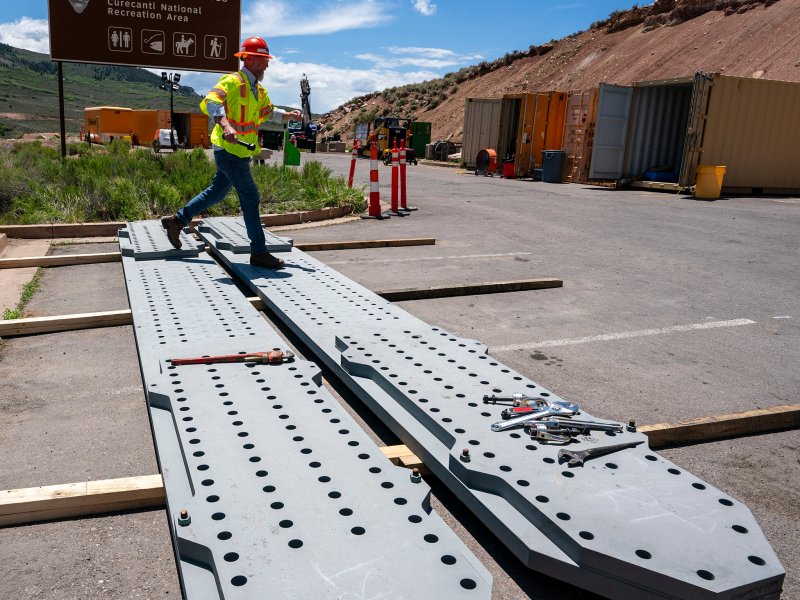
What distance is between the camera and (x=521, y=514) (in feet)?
7.80

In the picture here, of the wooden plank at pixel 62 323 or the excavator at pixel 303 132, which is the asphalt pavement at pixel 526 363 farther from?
the excavator at pixel 303 132

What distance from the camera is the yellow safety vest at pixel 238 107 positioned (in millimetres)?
5957

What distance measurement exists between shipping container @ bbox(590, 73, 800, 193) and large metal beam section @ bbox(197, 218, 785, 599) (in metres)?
17.2

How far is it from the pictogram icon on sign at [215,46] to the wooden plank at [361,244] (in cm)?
1101

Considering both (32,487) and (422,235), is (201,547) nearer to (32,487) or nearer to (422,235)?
(32,487)

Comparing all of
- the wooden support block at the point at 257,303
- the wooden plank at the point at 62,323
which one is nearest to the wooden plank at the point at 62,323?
the wooden plank at the point at 62,323

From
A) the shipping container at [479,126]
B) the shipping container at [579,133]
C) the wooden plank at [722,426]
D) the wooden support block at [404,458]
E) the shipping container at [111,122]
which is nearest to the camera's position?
the wooden support block at [404,458]

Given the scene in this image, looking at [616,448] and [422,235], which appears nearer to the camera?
[616,448]

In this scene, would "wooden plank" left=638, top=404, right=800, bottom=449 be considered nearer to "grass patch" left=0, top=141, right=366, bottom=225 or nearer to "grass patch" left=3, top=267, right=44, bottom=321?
"grass patch" left=3, top=267, right=44, bottom=321

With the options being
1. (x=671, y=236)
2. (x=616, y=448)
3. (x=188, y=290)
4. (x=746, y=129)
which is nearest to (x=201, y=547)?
(x=616, y=448)

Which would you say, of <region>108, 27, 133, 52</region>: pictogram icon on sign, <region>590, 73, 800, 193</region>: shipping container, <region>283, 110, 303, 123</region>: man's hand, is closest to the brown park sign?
<region>108, 27, 133, 52</region>: pictogram icon on sign

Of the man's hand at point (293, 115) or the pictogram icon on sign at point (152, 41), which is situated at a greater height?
the pictogram icon on sign at point (152, 41)

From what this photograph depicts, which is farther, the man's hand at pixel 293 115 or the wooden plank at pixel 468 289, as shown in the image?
the man's hand at pixel 293 115

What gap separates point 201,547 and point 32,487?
3.38 ft
